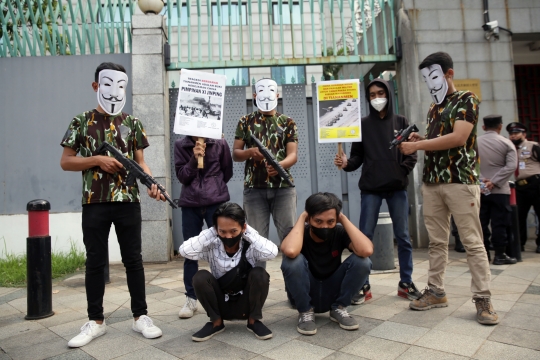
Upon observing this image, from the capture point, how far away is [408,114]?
6516 mm

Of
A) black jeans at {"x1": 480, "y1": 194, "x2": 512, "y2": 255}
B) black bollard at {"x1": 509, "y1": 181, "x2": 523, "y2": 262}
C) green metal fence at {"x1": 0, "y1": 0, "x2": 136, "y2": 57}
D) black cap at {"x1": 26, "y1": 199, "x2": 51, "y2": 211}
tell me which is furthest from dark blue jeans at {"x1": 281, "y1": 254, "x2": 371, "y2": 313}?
green metal fence at {"x1": 0, "y1": 0, "x2": 136, "y2": 57}

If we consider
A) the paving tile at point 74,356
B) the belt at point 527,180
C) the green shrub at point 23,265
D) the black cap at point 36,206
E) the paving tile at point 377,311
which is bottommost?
the paving tile at point 74,356

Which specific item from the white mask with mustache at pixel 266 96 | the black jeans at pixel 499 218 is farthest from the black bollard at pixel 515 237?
the white mask with mustache at pixel 266 96

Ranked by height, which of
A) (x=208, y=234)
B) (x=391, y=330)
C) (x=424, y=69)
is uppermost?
(x=424, y=69)

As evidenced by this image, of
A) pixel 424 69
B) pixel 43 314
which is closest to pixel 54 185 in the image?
pixel 43 314

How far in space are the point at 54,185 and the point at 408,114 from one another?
18.1 ft

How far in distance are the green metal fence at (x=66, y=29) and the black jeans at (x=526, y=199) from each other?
6.43 meters

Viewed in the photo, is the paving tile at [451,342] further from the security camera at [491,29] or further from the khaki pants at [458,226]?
the security camera at [491,29]

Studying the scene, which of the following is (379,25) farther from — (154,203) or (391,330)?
(391,330)

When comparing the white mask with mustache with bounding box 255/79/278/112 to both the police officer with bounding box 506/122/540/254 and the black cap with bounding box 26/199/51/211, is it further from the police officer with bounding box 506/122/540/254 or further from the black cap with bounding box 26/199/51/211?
the police officer with bounding box 506/122/540/254

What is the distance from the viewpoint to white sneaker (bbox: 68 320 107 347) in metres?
2.93

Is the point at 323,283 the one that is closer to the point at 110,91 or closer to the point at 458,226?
the point at 458,226

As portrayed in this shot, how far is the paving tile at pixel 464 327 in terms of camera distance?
2.90 m

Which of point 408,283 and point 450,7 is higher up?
point 450,7
